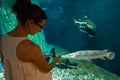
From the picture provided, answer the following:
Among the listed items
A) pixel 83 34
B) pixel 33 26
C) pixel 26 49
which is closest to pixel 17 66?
pixel 26 49

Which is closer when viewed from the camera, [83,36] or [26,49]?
[26,49]

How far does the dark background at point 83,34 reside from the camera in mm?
3469

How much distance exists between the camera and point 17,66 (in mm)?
1561

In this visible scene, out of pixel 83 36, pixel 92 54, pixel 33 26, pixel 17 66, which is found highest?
pixel 33 26

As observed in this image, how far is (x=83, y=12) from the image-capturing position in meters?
3.53

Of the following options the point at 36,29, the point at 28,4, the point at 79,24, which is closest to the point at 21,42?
the point at 36,29

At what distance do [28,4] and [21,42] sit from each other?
0.20 metres

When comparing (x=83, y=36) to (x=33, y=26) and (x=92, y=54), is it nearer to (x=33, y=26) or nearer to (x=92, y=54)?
(x=92, y=54)

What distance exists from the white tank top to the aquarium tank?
6.54 ft

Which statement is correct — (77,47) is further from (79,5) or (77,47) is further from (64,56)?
(79,5)

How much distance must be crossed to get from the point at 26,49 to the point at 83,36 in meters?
2.09

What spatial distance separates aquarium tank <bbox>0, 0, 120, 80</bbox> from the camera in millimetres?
3486

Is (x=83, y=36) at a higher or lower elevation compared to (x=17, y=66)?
lower

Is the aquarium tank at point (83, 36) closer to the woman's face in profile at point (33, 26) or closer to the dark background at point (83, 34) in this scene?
the dark background at point (83, 34)
